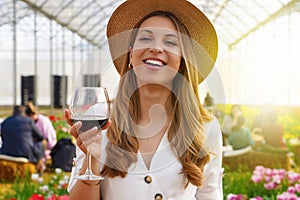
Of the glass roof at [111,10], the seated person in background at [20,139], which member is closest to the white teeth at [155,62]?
the seated person in background at [20,139]

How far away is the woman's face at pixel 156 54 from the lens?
132 centimetres

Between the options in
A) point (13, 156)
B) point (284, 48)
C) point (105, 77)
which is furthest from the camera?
point (284, 48)

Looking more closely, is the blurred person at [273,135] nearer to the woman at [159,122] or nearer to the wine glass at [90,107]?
the woman at [159,122]

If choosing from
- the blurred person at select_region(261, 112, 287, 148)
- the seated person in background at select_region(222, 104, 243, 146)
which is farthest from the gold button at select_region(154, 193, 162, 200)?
the blurred person at select_region(261, 112, 287, 148)

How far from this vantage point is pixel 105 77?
4.46 feet

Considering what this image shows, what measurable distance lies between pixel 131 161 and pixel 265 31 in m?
10.7

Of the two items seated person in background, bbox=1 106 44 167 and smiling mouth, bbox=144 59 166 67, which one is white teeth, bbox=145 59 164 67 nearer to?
smiling mouth, bbox=144 59 166 67

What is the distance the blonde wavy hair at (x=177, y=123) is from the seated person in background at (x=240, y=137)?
4458 mm

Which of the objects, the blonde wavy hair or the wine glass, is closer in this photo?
the wine glass

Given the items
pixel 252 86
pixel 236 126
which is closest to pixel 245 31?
pixel 252 86

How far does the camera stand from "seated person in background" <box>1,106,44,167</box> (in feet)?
18.5

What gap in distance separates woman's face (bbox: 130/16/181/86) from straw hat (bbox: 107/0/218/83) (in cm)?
8

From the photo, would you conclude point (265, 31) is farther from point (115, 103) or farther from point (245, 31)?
point (115, 103)

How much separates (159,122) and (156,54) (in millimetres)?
257
